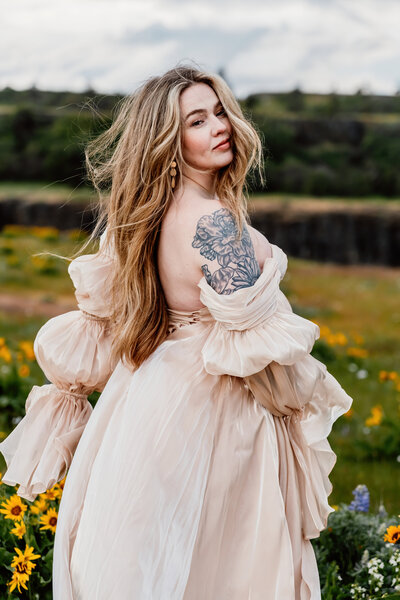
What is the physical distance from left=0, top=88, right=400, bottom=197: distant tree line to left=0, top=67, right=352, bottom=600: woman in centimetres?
1417

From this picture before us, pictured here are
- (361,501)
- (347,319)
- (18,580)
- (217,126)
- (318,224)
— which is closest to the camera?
(217,126)

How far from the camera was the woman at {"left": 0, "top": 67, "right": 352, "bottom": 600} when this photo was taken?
2.29 meters

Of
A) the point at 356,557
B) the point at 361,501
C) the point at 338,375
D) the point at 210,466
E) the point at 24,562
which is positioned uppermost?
the point at 210,466

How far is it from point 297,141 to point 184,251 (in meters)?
17.6

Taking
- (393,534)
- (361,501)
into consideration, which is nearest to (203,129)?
(393,534)

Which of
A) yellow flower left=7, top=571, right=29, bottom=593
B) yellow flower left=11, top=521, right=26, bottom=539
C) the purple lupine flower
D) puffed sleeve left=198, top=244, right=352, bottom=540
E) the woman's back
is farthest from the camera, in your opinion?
the purple lupine flower

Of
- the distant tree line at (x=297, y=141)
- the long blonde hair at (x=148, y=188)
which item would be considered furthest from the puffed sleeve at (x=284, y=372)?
the distant tree line at (x=297, y=141)

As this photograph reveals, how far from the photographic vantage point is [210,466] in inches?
93.2

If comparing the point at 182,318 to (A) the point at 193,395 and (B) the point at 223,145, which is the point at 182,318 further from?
(B) the point at 223,145

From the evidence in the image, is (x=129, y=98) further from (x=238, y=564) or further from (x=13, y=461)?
(x=238, y=564)

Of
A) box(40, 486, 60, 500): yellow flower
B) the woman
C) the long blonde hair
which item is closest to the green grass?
the long blonde hair

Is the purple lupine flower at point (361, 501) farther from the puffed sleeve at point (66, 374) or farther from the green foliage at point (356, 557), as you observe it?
the puffed sleeve at point (66, 374)

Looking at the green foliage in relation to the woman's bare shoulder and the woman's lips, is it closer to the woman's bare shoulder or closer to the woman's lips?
the woman's bare shoulder

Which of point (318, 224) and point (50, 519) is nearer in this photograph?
point (50, 519)
